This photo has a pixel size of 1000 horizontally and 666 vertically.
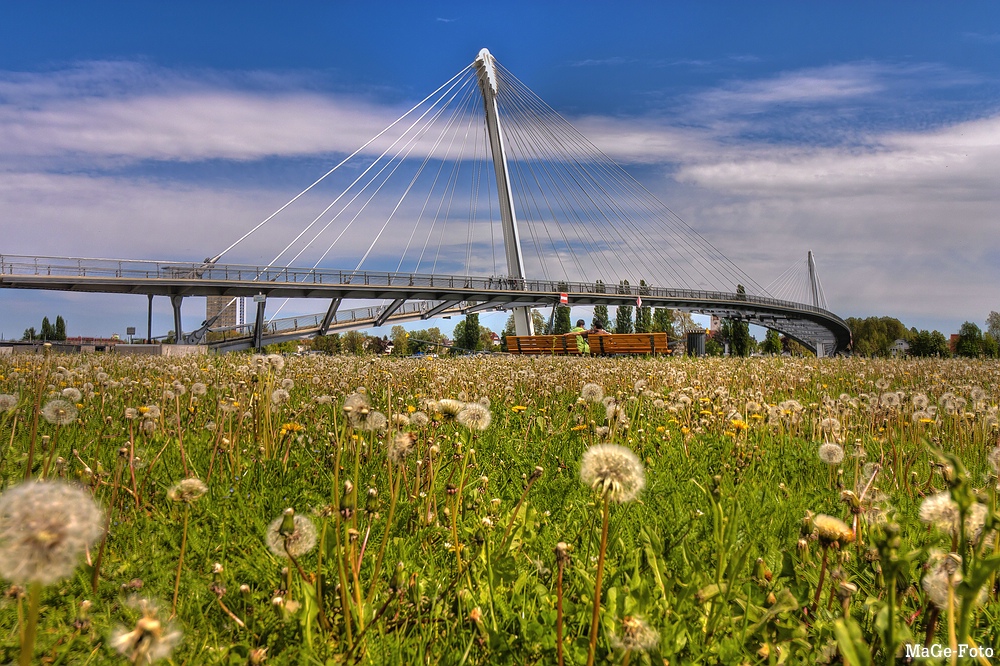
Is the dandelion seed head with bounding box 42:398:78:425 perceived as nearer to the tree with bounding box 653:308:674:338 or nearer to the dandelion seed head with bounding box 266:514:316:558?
the dandelion seed head with bounding box 266:514:316:558

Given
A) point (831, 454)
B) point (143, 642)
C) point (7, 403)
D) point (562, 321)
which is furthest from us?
point (562, 321)

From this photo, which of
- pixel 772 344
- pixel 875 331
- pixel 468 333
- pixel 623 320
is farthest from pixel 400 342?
pixel 875 331

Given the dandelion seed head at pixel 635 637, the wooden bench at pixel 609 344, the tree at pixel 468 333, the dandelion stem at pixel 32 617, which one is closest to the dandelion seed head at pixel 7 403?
the dandelion stem at pixel 32 617

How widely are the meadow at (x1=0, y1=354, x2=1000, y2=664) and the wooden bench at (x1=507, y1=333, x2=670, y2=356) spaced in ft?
49.6

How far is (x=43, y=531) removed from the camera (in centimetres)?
96

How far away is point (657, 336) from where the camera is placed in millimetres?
19359

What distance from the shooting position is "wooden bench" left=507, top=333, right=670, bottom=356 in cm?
1967

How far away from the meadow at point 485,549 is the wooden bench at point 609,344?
595 inches

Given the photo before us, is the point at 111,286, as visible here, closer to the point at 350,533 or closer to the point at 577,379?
the point at 577,379

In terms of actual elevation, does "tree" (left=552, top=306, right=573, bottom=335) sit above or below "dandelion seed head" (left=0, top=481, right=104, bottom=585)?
below

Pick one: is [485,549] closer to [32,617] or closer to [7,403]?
[32,617]

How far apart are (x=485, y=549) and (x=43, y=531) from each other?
142 cm

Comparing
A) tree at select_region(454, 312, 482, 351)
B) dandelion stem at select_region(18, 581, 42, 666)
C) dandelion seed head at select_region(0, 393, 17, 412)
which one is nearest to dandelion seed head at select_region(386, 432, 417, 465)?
dandelion stem at select_region(18, 581, 42, 666)

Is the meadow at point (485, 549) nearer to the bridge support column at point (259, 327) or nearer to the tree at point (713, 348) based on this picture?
the bridge support column at point (259, 327)
